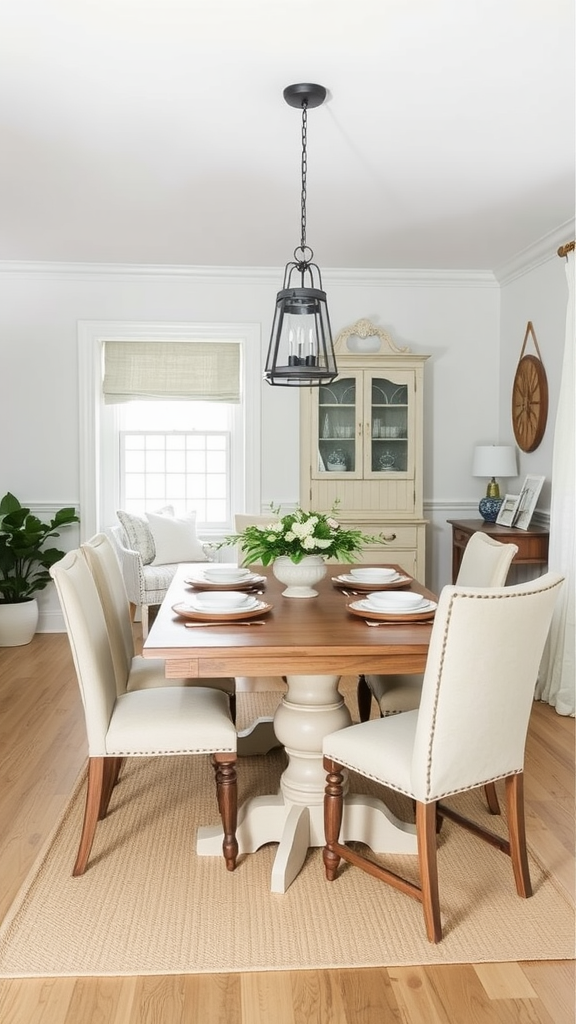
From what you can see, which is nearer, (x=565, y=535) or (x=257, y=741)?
(x=257, y=741)

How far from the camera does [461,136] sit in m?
3.50

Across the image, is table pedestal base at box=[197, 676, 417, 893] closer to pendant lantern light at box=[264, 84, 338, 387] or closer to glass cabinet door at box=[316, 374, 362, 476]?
pendant lantern light at box=[264, 84, 338, 387]

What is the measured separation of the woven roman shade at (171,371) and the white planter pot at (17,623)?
5.18 feet

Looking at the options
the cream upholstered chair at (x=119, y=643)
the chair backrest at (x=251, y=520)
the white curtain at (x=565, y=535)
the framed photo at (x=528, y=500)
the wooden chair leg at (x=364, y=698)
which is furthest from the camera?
the framed photo at (x=528, y=500)

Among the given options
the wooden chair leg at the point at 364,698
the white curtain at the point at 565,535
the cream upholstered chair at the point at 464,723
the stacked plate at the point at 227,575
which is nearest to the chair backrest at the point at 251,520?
the stacked plate at the point at 227,575

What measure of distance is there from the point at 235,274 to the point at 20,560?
95.3 inches

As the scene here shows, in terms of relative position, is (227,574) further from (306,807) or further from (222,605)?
(306,807)

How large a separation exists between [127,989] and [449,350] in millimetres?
4899

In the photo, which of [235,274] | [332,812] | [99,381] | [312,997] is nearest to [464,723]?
[332,812]

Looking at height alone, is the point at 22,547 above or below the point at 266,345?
below

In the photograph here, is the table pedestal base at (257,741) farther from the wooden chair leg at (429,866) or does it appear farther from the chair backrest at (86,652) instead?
the wooden chair leg at (429,866)

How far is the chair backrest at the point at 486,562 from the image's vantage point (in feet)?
10.0

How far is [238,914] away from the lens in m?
2.38

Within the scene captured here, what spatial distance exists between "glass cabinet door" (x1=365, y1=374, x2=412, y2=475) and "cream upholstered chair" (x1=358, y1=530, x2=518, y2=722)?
7.52 ft
